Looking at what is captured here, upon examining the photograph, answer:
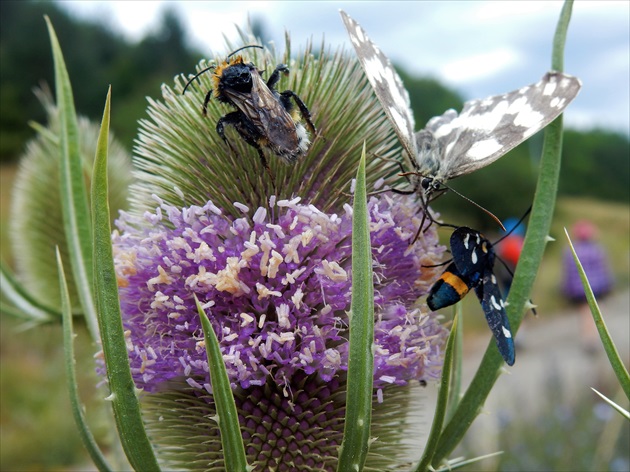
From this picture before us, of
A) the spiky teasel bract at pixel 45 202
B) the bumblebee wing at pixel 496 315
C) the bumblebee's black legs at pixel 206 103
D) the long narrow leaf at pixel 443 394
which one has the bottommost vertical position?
the long narrow leaf at pixel 443 394

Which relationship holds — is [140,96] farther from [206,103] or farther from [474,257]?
[474,257]

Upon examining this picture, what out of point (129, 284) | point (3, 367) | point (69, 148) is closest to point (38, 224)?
point (69, 148)

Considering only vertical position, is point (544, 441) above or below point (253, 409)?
below

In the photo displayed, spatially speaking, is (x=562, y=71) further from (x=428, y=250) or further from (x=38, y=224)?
(x=38, y=224)

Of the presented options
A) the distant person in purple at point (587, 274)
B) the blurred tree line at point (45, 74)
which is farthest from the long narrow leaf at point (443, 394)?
the blurred tree line at point (45, 74)

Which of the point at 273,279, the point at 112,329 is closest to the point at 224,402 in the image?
the point at 112,329

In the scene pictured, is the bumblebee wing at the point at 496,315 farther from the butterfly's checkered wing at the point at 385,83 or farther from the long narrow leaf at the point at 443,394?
the butterfly's checkered wing at the point at 385,83

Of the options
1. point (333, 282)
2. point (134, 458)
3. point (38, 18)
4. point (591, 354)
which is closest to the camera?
point (134, 458)
